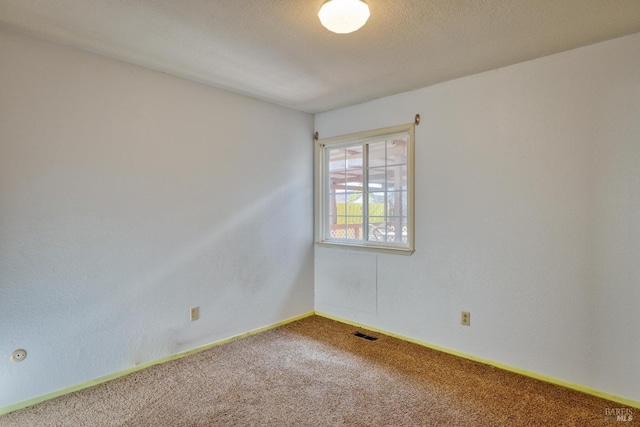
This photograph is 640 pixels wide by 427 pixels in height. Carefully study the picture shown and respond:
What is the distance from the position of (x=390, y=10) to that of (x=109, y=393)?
2946mm

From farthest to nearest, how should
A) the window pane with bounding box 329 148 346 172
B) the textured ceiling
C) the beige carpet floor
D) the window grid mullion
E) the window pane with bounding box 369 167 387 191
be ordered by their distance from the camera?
the window pane with bounding box 329 148 346 172, the window grid mullion, the window pane with bounding box 369 167 387 191, the beige carpet floor, the textured ceiling

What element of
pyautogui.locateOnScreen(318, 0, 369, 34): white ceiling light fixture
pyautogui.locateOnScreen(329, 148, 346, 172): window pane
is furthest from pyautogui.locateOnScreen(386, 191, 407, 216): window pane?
pyautogui.locateOnScreen(318, 0, 369, 34): white ceiling light fixture

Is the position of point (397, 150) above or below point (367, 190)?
above

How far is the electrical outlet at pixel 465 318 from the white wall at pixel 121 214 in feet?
5.96

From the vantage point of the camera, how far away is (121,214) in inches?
99.0

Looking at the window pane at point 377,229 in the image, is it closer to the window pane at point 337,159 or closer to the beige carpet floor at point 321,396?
the window pane at point 337,159

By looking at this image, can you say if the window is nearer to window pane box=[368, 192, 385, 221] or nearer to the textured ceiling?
window pane box=[368, 192, 385, 221]

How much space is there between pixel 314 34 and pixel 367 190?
1791 mm

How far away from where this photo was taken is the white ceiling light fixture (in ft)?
5.56

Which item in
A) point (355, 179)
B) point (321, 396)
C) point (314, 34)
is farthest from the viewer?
point (355, 179)

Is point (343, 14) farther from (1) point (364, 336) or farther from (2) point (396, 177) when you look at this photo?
(1) point (364, 336)

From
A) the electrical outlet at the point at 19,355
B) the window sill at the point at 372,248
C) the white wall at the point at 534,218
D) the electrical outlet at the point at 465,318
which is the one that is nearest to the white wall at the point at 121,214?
the electrical outlet at the point at 19,355

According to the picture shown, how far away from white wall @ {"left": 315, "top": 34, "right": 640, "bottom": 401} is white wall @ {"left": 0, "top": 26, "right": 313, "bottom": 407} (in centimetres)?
145

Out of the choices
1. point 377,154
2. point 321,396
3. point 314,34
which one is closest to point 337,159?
point 377,154
